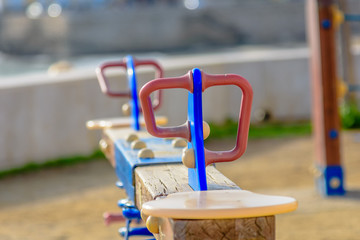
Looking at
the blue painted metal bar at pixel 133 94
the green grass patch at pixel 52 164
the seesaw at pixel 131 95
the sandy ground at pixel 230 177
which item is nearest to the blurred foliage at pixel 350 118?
the sandy ground at pixel 230 177

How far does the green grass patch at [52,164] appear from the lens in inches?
295

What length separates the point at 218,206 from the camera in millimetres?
2131

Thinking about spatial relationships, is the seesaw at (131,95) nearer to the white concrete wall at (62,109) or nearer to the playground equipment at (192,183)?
the playground equipment at (192,183)

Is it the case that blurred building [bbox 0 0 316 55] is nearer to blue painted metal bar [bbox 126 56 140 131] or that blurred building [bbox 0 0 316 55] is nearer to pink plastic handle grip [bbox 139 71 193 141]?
blue painted metal bar [bbox 126 56 140 131]

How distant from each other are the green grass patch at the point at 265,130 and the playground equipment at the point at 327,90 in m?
2.99

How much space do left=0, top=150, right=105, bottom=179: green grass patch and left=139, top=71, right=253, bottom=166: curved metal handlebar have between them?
5084 millimetres

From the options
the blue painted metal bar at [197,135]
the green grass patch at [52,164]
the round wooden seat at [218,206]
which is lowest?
the green grass patch at [52,164]

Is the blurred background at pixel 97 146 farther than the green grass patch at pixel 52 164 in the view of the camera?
No

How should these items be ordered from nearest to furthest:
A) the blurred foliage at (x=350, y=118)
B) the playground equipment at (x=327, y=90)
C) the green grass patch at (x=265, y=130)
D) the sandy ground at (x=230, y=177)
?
the sandy ground at (x=230, y=177) → the playground equipment at (x=327, y=90) → the green grass patch at (x=265, y=130) → the blurred foliage at (x=350, y=118)

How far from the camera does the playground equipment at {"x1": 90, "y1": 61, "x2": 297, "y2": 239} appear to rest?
2.12m

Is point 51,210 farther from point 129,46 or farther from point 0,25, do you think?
point 0,25

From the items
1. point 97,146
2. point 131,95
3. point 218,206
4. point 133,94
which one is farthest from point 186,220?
point 97,146

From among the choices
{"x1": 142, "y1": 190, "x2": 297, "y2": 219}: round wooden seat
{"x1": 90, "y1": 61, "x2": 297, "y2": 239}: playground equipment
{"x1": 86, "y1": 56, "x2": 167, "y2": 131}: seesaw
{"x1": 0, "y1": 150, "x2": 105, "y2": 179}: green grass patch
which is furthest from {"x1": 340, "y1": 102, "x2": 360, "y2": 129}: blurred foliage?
{"x1": 142, "y1": 190, "x2": 297, "y2": 219}: round wooden seat

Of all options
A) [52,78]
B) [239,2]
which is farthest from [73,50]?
[52,78]
